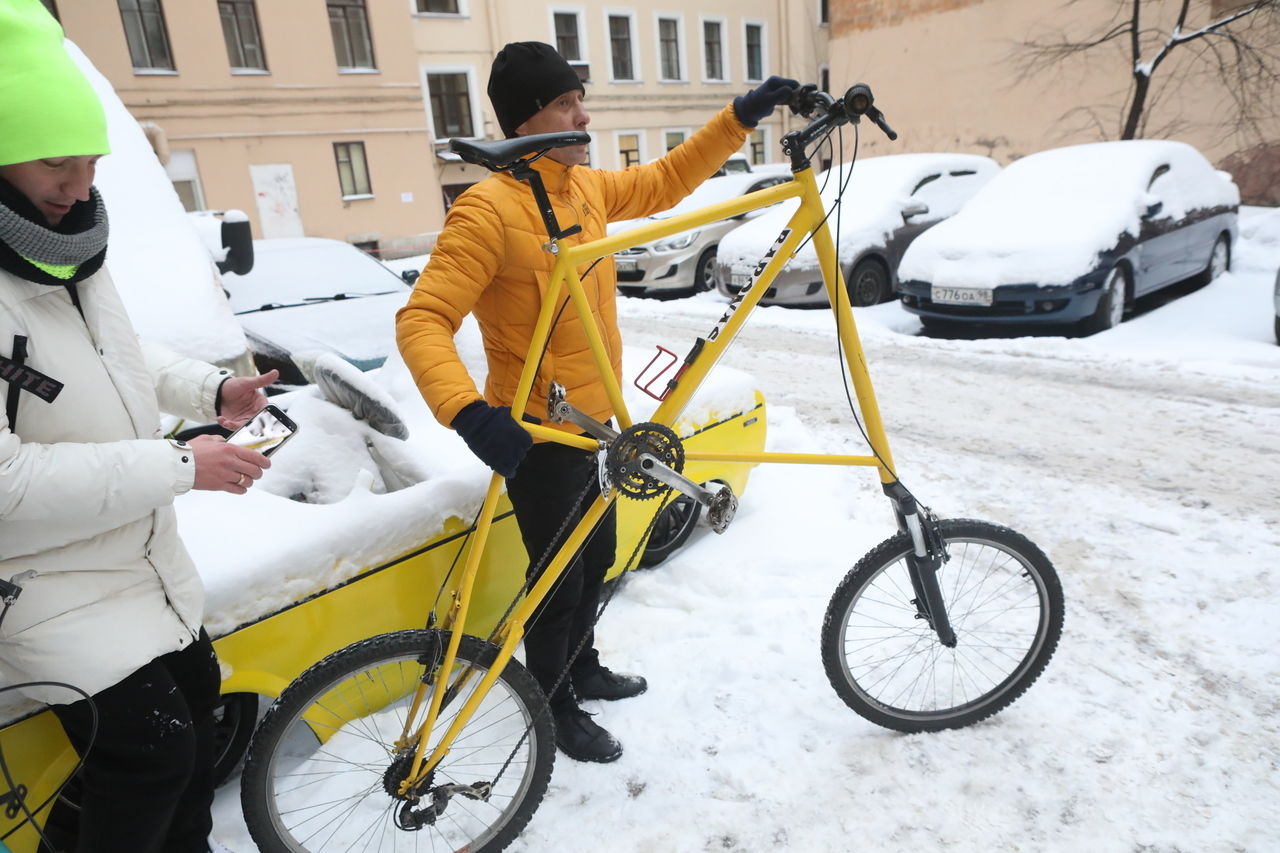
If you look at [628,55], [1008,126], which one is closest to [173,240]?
[1008,126]

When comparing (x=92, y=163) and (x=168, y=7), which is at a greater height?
(x=168, y=7)

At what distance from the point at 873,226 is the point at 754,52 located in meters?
25.2

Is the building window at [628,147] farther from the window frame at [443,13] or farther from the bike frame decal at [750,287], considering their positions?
the bike frame decal at [750,287]

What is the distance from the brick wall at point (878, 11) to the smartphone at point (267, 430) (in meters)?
19.0

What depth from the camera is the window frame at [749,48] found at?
1168 inches

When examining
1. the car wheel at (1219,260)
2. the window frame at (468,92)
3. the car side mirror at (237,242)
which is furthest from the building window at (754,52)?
the car side mirror at (237,242)

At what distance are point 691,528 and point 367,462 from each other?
1.41 m

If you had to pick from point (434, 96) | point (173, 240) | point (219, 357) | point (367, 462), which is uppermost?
point (434, 96)

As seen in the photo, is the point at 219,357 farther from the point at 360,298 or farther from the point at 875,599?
the point at 875,599

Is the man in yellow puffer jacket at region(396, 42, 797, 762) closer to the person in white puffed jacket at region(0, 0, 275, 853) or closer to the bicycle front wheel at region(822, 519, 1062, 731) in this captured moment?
the person in white puffed jacket at region(0, 0, 275, 853)

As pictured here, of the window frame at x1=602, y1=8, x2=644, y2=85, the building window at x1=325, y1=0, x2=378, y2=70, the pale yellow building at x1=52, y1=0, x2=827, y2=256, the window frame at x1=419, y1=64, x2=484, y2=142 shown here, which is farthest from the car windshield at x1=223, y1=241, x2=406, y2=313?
the window frame at x1=602, y1=8, x2=644, y2=85

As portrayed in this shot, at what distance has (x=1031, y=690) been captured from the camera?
8.16 ft

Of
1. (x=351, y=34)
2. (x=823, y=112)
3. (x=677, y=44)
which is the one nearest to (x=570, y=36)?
(x=677, y=44)

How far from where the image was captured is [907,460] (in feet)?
14.2
